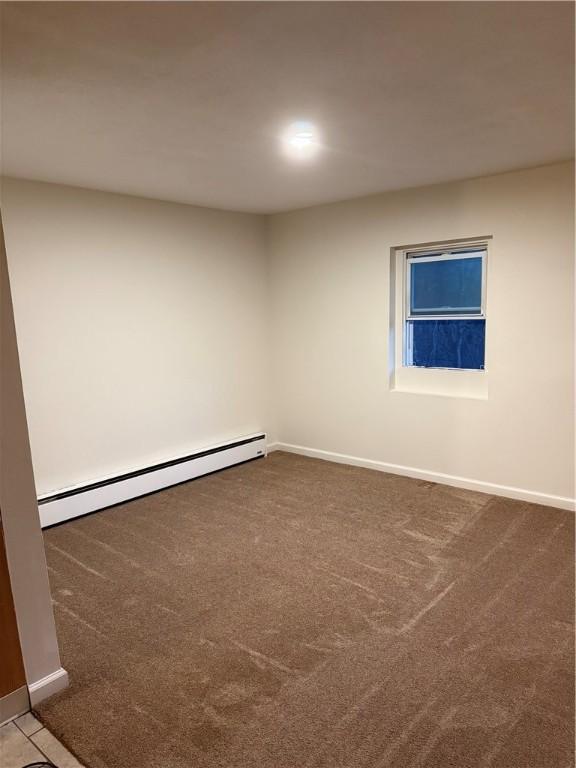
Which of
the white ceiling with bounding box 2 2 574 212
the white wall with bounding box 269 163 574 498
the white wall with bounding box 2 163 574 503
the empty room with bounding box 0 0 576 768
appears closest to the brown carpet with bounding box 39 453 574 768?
the empty room with bounding box 0 0 576 768

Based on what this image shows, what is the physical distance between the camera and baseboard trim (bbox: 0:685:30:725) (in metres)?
1.99

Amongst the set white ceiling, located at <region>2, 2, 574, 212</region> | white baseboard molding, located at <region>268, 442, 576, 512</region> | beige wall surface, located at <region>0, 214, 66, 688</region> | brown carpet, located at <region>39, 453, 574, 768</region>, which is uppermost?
white ceiling, located at <region>2, 2, 574, 212</region>

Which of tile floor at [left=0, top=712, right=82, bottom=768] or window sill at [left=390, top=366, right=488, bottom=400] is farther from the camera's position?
window sill at [left=390, top=366, right=488, bottom=400]

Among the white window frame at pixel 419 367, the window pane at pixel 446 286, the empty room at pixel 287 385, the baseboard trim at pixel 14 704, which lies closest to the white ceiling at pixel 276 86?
the empty room at pixel 287 385

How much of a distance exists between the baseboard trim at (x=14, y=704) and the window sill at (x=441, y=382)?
342 centimetres

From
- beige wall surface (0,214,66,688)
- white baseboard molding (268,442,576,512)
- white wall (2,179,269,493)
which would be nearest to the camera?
beige wall surface (0,214,66,688)

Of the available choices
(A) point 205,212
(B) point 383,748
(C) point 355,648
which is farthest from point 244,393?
(B) point 383,748

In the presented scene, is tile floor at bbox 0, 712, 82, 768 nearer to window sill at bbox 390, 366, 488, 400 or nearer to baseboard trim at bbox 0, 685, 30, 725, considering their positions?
baseboard trim at bbox 0, 685, 30, 725

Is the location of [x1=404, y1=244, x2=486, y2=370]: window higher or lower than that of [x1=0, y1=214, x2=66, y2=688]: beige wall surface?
higher

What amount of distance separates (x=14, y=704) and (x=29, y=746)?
0.20 m

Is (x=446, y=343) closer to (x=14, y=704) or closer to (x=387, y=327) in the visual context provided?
(x=387, y=327)

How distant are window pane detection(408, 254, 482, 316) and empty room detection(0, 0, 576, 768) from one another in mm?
22

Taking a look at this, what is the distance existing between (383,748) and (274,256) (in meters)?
4.34

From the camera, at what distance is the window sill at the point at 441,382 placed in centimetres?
416
